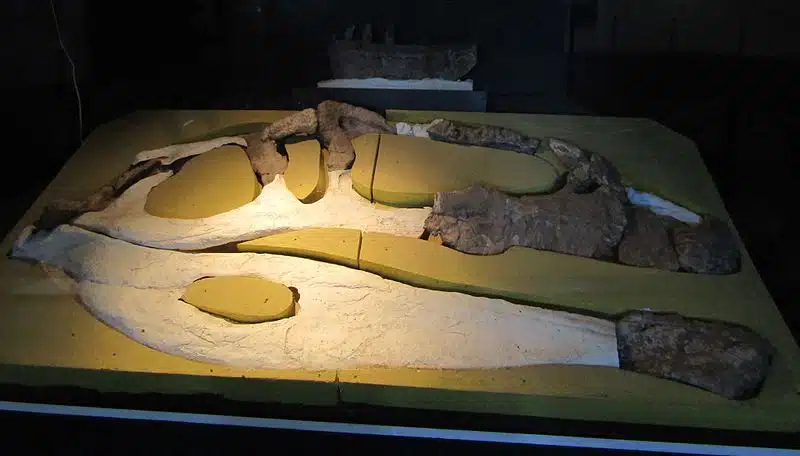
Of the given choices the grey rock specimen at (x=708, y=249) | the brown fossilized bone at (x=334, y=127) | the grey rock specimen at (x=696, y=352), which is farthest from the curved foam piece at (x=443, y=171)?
the grey rock specimen at (x=696, y=352)

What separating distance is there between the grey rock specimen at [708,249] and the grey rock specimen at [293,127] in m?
1.43

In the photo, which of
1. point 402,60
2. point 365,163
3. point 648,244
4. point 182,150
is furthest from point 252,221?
point 648,244

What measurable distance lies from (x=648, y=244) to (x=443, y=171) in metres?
0.79

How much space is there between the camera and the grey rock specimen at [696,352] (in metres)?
1.78

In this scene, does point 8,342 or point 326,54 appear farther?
point 326,54

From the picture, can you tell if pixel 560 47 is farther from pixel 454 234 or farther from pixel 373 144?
pixel 454 234

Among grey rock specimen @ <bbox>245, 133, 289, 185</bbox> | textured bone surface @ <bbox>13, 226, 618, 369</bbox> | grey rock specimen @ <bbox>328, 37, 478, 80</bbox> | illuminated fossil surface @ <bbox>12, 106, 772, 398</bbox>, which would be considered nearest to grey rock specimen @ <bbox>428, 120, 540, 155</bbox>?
illuminated fossil surface @ <bbox>12, 106, 772, 398</bbox>

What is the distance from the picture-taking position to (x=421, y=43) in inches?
125

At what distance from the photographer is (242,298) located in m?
2.05

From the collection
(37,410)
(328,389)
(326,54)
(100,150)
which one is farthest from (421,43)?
(37,410)

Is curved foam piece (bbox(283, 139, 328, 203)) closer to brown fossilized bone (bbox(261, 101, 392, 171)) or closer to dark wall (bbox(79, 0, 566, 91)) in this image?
brown fossilized bone (bbox(261, 101, 392, 171))

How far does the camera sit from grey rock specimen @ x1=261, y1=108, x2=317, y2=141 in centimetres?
288

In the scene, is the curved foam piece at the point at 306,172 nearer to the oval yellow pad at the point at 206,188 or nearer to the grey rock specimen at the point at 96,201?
the oval yellow pad at the point at 206,188

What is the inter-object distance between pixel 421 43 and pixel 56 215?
1.64m
